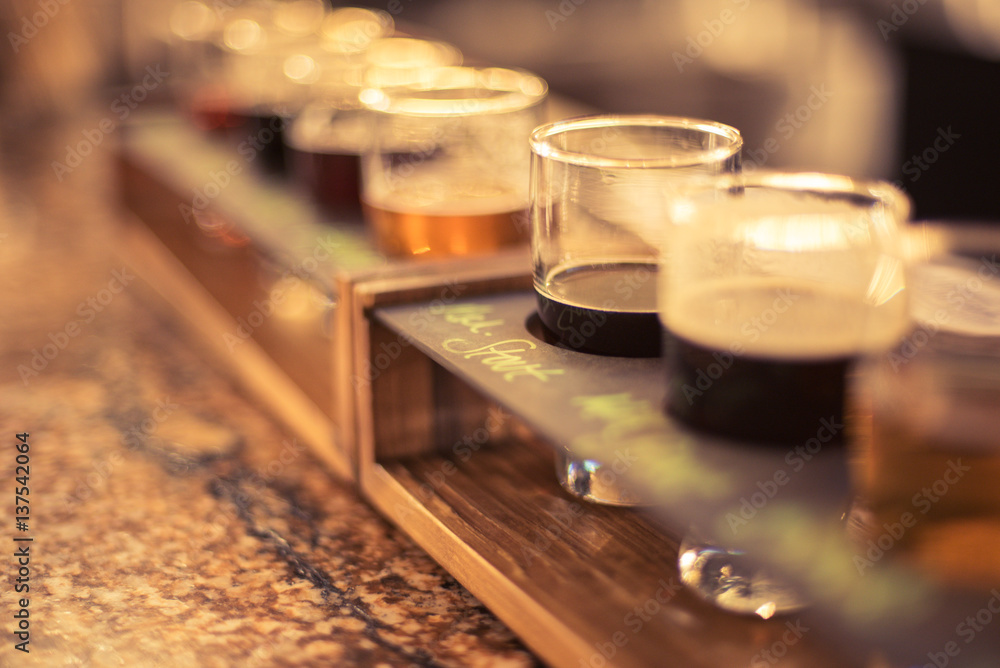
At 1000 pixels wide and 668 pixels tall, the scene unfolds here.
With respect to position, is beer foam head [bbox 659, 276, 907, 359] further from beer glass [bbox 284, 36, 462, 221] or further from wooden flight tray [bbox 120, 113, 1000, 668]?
beer glass [bbox 284, 36, 462, 221]

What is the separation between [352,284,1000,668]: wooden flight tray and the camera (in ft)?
1.88

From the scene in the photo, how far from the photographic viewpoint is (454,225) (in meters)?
1.05

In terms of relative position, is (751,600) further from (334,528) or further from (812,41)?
(812,41)

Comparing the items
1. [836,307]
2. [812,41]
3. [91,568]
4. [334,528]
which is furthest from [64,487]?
[812,41]

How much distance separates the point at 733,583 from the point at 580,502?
0.19m

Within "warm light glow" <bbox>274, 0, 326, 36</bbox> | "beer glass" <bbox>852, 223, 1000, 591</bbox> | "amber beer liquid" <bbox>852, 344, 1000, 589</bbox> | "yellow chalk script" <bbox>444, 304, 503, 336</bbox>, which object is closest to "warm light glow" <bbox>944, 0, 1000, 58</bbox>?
"warm light glow" <bbox>274, 0, 326, 36</bbox>

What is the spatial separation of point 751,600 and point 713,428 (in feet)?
0.40

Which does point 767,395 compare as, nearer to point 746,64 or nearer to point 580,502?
point 580,502

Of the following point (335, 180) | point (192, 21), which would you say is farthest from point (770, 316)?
point (192, 21)

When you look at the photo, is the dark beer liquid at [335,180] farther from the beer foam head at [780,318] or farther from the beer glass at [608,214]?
the beer foam head at [780,318]

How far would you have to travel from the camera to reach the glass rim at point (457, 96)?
1057 millimetres

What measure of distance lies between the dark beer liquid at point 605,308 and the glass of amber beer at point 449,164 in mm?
245

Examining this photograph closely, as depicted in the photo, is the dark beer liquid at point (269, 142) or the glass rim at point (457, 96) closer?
the glass rim at point (457, 96)

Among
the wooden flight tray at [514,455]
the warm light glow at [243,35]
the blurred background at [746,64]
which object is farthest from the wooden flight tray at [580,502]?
the blurred background at [746,64]
